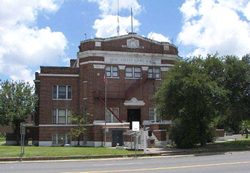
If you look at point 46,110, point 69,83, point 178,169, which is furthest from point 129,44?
point 178,169

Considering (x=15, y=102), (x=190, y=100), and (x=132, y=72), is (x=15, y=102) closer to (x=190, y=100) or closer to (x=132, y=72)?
(x=132, y=72)

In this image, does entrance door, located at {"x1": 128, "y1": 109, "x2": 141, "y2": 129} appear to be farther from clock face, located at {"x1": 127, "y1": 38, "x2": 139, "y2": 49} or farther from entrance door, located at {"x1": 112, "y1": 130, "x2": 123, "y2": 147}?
clock face, located at {"x1": 127, "y1": 38, "x2": 139, "y2": 49}

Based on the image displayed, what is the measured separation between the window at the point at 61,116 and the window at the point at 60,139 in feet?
5.15

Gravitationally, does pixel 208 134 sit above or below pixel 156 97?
below

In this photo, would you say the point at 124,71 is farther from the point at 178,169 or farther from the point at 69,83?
the point at 178,169

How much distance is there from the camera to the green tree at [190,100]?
41188 mm

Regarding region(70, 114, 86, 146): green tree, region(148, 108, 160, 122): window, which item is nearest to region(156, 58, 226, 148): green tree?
region(70, 114, 86, 146): green tree

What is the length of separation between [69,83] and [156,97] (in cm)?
1493

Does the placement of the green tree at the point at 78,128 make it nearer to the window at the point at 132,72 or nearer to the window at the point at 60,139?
the window at the point at 60,139

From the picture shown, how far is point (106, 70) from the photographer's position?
56125 millimetres

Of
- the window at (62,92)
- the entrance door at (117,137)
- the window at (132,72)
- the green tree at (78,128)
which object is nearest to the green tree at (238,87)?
the entrance door at (117,137)

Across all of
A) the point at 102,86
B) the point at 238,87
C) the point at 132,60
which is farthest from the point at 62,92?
the point at 238,87

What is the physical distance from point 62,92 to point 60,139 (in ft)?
18.2

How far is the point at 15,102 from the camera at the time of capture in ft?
180
